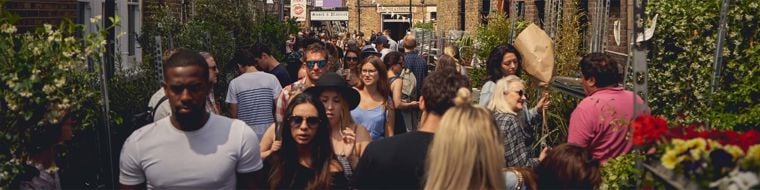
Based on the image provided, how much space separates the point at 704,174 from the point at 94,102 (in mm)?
3302

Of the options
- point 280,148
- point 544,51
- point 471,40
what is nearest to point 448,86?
point 280,148

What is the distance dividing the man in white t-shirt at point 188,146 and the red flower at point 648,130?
5.57ft

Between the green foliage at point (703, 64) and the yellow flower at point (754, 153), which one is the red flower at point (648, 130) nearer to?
the yellow flower at point (754, 153)

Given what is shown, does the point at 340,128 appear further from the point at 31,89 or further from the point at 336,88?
the point at 31,89

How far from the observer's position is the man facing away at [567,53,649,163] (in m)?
6.34

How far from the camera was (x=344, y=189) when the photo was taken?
554cm

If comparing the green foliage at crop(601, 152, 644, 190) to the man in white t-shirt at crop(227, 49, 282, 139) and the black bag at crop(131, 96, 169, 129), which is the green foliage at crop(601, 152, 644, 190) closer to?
the black bag at crop(131, 96, 169, 129)

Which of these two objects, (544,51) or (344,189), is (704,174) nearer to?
(344,189)

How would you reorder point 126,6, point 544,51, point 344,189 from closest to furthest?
point 344,189
point 544,51
point 126,6

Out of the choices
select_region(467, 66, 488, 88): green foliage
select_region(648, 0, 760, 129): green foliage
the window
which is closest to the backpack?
the window

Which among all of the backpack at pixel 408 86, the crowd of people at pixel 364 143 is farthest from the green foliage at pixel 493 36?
the crowd of people at pixel 364 143

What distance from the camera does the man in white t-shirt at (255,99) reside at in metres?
8.65

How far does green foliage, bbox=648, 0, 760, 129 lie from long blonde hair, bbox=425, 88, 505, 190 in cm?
265

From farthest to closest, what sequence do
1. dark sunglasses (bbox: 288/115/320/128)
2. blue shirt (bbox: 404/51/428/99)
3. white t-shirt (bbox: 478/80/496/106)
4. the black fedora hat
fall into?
blue shirt (bbox: 404/51/428/99), white t-shirt (bbox: 478/80/496/106), the black fedora hat, dark sunglasses (bbox: 288/115/320/128)
